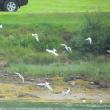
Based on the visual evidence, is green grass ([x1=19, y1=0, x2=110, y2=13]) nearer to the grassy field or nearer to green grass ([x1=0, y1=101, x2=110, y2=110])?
the grassy field

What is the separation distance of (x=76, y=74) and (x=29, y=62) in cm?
240

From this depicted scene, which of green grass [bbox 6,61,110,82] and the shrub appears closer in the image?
green grass [bbox 6,61,110,82]

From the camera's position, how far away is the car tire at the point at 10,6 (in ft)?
159

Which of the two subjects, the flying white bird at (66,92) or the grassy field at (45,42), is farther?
the grassy field at (45,42)

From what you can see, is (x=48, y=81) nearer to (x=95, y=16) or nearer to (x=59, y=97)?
(x=59, y=97)

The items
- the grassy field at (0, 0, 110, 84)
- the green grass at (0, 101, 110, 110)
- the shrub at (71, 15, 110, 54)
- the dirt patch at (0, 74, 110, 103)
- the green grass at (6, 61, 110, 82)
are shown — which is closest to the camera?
the green grass at (0, 101, 110, 110)

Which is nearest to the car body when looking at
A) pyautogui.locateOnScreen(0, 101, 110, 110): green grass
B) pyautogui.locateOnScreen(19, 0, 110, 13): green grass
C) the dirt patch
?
pyautogui.locateOnScreen(19, 0, 110, 13): green grass

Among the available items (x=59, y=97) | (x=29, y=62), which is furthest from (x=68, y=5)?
(x=59, y=97)

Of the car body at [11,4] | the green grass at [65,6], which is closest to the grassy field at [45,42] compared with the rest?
the car body at [11,4]

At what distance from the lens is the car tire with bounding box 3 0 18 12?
4841 centimetres

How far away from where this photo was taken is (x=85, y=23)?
44.5 m

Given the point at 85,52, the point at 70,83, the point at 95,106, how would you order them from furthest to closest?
the point at 85,52, the point at 70,83, the point at 95,106

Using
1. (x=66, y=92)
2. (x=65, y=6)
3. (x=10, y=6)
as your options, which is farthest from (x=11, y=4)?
(x=66, y=92)

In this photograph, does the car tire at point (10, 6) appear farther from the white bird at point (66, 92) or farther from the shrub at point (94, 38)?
the white bird at point (66, 92)
